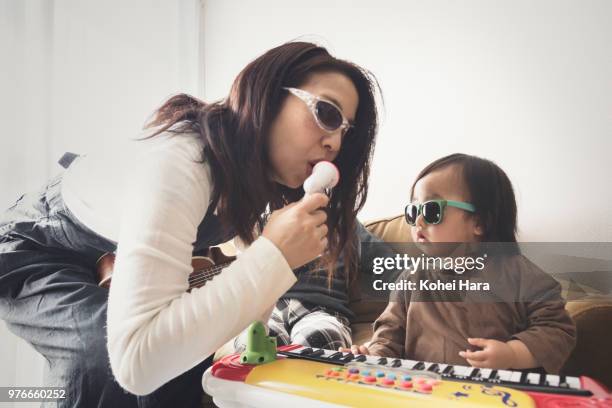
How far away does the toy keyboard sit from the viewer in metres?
0.49

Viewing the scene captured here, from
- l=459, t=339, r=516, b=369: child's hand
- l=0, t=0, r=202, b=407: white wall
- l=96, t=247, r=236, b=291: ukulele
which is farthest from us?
l=0, t=0, r=202, b=407: white wall

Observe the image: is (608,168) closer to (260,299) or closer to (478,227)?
(478,227)

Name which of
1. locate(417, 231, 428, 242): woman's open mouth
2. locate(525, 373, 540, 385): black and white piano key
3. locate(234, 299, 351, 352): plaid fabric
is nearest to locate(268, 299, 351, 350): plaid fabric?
locate(234, 299, 351, 352): plaid fabric

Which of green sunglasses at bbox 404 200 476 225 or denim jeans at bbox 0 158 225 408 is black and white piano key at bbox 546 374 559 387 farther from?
denim jeans at bbox 0 158 225 408

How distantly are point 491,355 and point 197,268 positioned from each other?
0.50 m

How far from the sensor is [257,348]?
634 mm

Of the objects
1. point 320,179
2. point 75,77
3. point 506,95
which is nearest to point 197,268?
point 320,179

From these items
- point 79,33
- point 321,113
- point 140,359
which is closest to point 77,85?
point 79,33

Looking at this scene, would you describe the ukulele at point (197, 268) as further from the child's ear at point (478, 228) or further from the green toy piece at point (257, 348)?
the child's ear at point (478, 228)

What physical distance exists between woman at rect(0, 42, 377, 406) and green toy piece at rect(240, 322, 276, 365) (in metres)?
0.07

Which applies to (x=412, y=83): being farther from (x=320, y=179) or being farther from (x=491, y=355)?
(x=491, y=355)

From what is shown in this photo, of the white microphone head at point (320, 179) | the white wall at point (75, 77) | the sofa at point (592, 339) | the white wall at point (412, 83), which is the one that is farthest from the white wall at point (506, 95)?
the white wall at point (75, 77)

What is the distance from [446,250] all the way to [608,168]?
25 centimetres

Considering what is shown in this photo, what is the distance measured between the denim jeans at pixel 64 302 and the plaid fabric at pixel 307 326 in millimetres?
141
